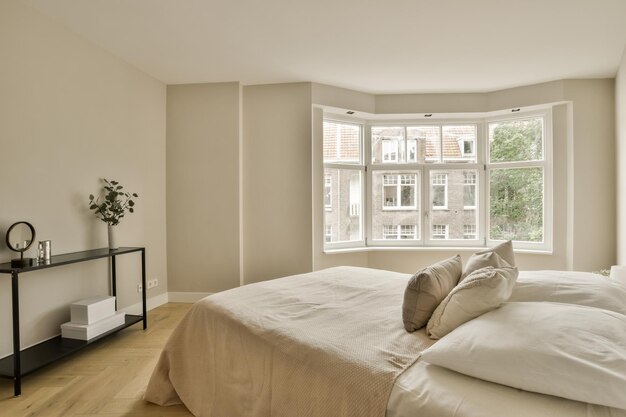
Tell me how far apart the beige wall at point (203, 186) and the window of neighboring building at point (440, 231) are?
8.75 feet

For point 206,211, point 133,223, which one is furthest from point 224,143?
point 133,223

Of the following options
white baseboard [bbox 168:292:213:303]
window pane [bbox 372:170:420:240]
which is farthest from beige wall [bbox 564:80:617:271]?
white baseboard [bbox 168:292:213:303]

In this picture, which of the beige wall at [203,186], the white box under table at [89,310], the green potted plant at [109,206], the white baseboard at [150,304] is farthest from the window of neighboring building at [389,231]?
the white box under table at [89,310]

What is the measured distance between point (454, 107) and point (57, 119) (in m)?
4.39

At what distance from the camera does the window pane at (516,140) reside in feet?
15.3

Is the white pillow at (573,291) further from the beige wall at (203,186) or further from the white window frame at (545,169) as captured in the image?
the beige wall at (203,186)

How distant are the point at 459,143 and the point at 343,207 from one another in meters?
Answer: 1.85

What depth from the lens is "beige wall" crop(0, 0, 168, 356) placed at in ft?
8.62

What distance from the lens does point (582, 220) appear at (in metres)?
4.21

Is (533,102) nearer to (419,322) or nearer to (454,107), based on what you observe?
(454,107)

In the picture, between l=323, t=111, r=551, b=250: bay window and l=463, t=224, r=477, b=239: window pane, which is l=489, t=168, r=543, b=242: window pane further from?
l=463, t=224, r=477, b=239: window pane

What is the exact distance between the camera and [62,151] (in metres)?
3.04

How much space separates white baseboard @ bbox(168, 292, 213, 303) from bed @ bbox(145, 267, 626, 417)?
2325mm

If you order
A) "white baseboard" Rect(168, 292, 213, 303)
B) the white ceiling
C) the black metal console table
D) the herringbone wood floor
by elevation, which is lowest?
the herringbone wood floor
